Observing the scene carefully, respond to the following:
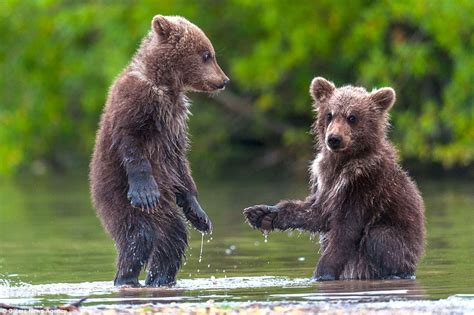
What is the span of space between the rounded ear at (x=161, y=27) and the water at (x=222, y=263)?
6.93ft

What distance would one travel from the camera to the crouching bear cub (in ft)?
34.8

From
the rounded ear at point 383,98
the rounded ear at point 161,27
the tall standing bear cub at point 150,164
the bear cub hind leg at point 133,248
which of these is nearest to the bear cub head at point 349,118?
the rounded ear at point 383,98

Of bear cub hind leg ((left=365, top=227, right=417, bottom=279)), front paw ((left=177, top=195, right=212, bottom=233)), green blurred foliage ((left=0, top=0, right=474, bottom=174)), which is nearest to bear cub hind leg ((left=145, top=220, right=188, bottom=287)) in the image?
front paw ((left=177, top=195, right=212, bottom=233))

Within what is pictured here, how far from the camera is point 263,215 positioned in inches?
434

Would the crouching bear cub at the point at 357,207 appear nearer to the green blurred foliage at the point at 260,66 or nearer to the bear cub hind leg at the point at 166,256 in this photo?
the bear cub hind leg at the point at 166,256

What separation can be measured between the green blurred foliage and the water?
3597 millimetres

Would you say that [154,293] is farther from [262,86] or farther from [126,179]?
[262,86]

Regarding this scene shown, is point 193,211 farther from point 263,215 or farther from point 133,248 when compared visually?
point 133,248

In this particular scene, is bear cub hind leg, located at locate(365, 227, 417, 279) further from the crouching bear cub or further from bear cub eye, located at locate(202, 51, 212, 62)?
bear cub eye, located at locate(202, 51, 212, 62)

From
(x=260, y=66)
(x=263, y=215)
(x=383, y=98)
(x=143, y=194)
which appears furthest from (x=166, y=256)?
(x=260, y=66)

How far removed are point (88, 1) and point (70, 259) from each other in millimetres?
Answer: 18698

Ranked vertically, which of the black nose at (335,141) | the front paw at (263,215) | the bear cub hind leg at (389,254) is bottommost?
the bear cub hind leg at (389,254)

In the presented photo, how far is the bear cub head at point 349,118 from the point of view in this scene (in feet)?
35.1

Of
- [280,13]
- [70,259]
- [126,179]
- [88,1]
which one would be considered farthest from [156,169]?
[88,1]
